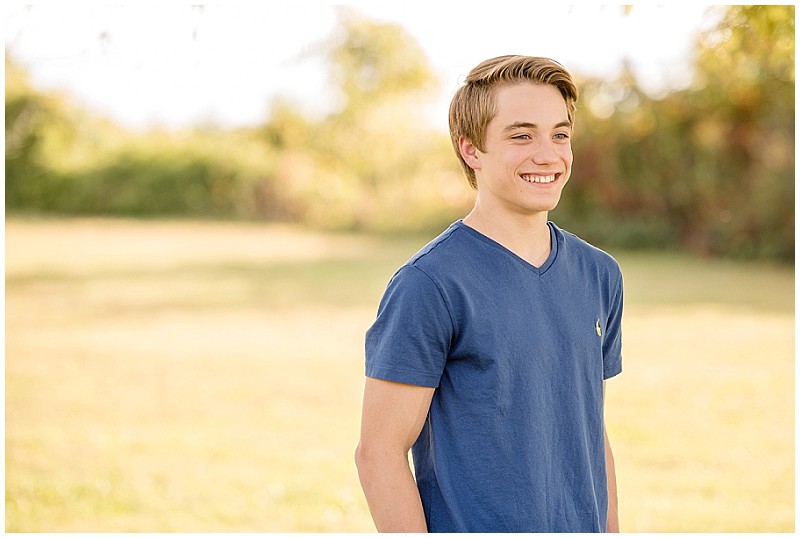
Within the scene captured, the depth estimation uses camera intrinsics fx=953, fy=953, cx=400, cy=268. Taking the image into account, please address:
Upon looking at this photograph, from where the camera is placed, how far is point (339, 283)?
1395 cm

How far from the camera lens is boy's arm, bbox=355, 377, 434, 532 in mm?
1605

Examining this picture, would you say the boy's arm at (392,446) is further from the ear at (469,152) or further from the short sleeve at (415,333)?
the ear at (469,152)

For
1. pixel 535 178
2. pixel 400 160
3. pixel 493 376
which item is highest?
pixel 400 160

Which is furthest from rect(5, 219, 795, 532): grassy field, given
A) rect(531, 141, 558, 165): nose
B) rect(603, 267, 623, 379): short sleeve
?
rect(531, 141, 558, 165): nose

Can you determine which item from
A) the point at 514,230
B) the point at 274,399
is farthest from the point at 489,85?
the point at 274,399

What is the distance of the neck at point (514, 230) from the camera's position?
1.70 metres

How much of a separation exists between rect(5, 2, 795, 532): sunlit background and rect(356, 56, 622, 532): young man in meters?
1.51

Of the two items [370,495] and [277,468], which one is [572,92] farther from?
[277,468]

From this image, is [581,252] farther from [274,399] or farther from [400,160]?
[400,160]

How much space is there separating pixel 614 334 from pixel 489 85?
1.89 feet

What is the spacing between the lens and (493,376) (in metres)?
1.61

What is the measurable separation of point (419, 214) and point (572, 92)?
1809cm

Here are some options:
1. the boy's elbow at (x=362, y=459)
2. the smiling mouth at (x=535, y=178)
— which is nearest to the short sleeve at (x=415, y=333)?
the boy's elbow at (x=362, y=459)

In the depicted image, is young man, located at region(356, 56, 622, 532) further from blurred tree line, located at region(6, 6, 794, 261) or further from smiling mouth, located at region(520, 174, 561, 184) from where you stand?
blurred tree line, located at region(6, 6, 794, 261)
